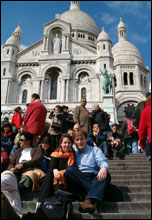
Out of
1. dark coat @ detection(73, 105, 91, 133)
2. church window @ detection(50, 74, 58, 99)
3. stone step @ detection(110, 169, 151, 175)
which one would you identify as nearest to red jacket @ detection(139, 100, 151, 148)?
stone step @ detection(110, 169, 151, 175)

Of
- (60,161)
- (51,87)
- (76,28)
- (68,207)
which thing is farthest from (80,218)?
(76,28)

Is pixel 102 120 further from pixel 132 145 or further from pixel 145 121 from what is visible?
pixel 145 121

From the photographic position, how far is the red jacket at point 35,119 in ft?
21.1

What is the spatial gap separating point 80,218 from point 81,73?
21371 millimetres

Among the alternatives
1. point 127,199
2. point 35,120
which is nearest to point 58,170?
point 127,199

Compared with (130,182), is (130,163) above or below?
above

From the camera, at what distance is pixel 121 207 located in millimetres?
3912

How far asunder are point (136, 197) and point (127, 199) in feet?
0.60

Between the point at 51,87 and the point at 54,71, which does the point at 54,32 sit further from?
the point at 51,87

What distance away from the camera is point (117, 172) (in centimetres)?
580

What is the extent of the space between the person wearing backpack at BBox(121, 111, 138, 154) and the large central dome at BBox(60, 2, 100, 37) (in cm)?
3541

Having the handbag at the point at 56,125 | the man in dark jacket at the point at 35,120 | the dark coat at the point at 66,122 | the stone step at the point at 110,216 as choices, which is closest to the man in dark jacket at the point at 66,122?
the dark coat at the point at 66,122

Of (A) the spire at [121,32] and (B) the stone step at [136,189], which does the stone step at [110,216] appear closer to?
(B) the stone step at [136,189]

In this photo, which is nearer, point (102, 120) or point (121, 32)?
point (102, 120)
